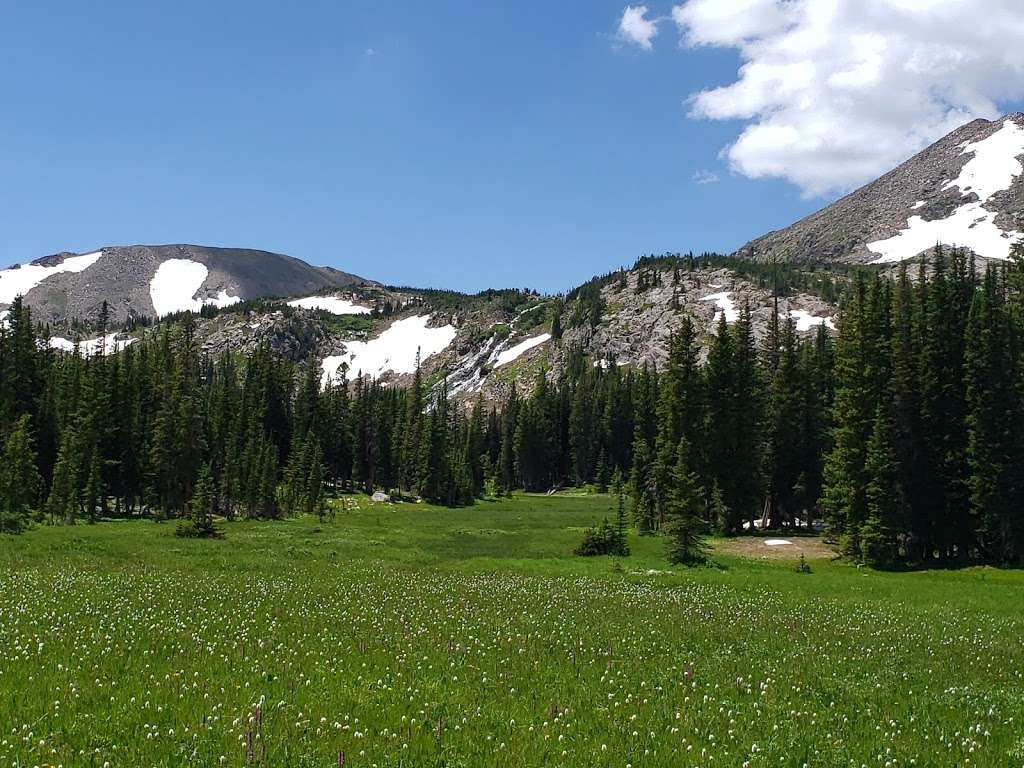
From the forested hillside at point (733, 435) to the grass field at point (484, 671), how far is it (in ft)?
59.3

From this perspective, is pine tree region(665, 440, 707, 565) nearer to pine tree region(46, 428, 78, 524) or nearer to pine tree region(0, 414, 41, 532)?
pine tree region(0, 414, 41, 532)

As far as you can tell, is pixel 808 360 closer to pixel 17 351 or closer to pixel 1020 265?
pixel 1020 265

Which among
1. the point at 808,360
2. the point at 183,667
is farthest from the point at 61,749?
the point at 808,360

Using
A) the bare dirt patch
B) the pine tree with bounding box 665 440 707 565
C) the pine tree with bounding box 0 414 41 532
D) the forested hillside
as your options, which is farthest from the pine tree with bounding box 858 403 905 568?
the pine tree with bounding box 0 414 41 532

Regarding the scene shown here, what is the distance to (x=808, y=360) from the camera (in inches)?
3228

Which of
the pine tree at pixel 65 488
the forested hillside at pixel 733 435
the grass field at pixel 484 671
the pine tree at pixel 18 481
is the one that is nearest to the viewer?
the grass field at pixel 484 671

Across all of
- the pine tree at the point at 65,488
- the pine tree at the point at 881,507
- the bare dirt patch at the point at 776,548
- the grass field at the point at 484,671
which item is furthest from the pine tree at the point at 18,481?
the pine tree at the point at 881,507

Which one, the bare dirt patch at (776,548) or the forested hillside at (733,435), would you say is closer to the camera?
the forested hillside at (733,435)

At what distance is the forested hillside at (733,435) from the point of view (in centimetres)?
5075

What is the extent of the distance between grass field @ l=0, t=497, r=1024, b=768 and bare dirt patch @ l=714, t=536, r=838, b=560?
20451 mm

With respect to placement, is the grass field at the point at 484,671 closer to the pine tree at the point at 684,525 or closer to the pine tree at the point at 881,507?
the pine tree at the point at 684,525

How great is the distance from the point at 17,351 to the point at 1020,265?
3863 inches

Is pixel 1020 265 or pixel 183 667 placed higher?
pixel 1020 265

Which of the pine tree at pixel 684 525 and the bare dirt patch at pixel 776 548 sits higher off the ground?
the pine tree at pixel 684 525
